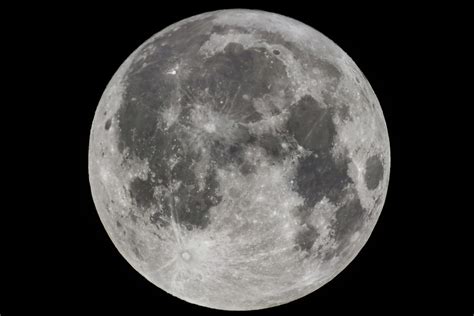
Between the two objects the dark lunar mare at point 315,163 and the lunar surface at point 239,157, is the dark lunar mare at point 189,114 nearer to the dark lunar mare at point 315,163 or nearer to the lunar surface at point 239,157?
the lunar surface at point 239,157

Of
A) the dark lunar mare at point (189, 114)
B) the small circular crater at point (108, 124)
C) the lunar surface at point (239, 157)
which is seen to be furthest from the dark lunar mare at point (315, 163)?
the small circular crater at point (108, 124)

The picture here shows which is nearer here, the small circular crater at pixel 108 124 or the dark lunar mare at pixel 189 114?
the dark lunar mare at pixel 189 114

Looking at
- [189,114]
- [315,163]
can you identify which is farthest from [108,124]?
[315,163]

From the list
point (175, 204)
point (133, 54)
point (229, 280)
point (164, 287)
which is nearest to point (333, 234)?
point (229, 280)

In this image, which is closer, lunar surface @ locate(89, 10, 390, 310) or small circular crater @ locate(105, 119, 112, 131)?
lunar surface @ locate(89, 10, 390, 310)

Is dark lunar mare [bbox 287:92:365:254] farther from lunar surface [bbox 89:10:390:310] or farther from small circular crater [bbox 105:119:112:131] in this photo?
small circular crater [bbox 105:119:112:131]

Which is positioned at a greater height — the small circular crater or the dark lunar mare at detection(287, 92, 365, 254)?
the dark lunar mare at detection(287, 92, 365, 254)

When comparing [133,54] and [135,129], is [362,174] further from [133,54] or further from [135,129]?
[133,54]

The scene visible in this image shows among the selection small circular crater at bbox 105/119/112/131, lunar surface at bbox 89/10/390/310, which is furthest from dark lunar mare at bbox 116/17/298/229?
small circular crater at bbox 105/119/112/131
